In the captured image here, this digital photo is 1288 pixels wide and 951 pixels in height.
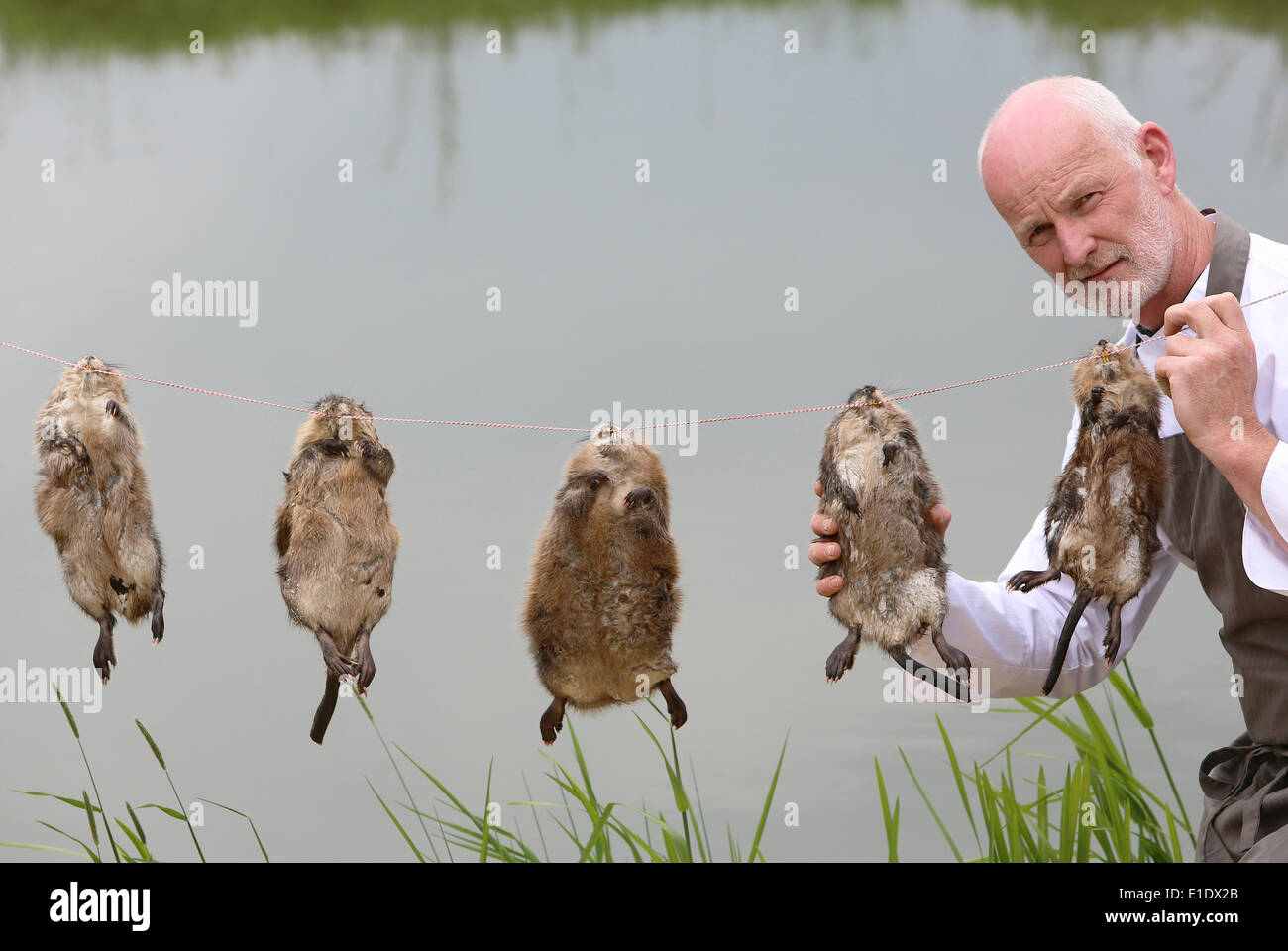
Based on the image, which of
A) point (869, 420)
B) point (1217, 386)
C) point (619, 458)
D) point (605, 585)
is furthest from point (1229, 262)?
point (605, 585)

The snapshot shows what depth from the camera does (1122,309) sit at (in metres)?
3.12

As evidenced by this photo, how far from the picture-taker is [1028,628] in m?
3.25

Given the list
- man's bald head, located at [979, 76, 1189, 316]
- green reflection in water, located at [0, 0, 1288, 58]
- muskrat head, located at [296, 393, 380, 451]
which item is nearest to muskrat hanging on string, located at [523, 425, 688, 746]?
muskrat head, located at [296, 393, 380, 451]

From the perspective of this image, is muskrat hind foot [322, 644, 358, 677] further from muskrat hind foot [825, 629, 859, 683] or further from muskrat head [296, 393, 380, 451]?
muskrat hind foot [825, 629, 859, 683]

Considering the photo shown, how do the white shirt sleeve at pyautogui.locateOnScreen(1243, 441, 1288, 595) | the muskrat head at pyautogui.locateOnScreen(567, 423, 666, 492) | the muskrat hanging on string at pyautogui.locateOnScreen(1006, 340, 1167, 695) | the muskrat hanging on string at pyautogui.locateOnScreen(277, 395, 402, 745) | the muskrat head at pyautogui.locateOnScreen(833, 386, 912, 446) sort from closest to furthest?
the white shirt sleeve at pyautogui.locateOnScreen(1243, 441, 1288, 595) → the muskrat hanging on string at pyautogui.locateOnScreen(1006, 340, 1167, 695) → the muskrat head at pyautogui.locateOnScreen(833, 386, 912, 446) → the muskrat hanging on string at pyautogui.locateOnScreen(277, 395, 402, 745) → the muskrat head at pyautogui.locateOnScreen(567, 423, 666, 492)

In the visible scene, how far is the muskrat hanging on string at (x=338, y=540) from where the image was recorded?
2.94m

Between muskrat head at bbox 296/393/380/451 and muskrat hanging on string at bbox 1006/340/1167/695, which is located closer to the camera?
muskrat hanging on string at bbox 1006/340/1167/695

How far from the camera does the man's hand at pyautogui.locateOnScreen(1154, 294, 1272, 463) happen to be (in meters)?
2.51

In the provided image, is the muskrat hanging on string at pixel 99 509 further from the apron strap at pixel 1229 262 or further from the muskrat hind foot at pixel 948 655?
the apron strap at pixel 1229 262

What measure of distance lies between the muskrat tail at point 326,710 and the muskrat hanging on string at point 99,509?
46cm

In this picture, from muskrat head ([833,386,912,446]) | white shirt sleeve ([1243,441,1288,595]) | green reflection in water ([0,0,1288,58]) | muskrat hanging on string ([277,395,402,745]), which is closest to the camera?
white shirt sleeve ([1243,441,1288,595])

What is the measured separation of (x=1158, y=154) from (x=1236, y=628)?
4.08 ft

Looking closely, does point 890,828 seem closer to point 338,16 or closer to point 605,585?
point 605,585
